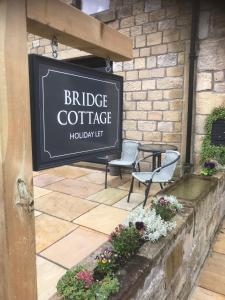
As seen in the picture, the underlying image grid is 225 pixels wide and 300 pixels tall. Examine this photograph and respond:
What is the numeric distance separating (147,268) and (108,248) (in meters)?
0.27

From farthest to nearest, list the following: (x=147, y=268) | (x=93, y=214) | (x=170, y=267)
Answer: (x=93, y=214) < (x=170, y=267) < (x=147, y=268)

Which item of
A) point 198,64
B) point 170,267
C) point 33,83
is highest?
point 198,64

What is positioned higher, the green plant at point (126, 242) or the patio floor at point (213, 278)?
the green plant at point (126, 242)

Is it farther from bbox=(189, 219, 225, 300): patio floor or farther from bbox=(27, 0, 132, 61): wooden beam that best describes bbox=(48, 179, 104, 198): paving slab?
bbox=(27, 0, 132, 61): wooden beam

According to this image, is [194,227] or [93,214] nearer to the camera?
[194,227]

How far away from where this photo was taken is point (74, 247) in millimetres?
2457

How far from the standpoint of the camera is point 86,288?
1169mm

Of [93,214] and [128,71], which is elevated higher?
[128,71]

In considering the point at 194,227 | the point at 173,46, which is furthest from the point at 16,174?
the point at 173,46

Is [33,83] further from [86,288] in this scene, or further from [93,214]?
[93,214]

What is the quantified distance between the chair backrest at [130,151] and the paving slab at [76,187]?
0.66 metres

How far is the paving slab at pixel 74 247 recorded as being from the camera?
2.26 meters

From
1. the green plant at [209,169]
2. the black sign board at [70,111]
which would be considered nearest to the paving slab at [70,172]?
the green plant at [209,169]

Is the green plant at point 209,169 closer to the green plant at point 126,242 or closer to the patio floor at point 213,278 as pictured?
the patio floor at point 213,278
